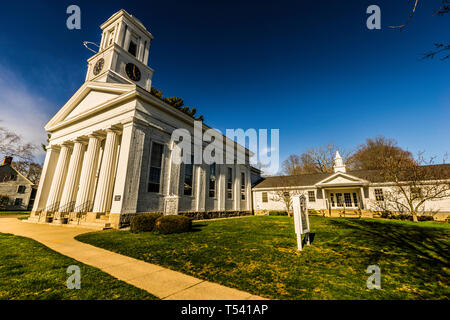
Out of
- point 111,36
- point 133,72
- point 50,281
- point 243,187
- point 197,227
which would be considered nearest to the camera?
point 50,281

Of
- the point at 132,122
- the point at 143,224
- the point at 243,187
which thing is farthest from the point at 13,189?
the point at 143,224

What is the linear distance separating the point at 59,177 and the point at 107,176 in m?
8.14

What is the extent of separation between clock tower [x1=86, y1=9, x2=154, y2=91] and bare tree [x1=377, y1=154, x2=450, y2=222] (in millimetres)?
29720

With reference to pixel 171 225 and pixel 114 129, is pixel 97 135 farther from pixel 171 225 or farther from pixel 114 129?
pixel 171 225

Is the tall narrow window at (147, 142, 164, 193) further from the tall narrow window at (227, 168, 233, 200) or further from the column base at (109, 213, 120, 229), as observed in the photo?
the tall narrow window at (227, 168, 233, 200)

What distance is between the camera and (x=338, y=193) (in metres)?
23.8

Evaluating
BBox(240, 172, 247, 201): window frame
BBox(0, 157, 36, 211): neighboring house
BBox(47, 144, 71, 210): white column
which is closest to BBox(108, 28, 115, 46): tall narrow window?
BBox(47, 144, 71, 210): white column

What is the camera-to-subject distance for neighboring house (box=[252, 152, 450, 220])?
20906 mm

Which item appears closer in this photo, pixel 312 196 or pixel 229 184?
pixel 229 184

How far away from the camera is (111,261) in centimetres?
526

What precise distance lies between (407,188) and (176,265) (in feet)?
83.3

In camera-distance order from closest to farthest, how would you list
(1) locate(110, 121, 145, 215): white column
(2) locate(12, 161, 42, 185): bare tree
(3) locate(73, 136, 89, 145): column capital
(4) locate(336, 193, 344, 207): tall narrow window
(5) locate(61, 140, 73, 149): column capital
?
1. (1) locate(110, 121, 145, 215): white column
2. (3) locate(73, 136, 89, 145): column capital
3. (5) locate(61, 140, 73, 149): column capital
4. (4) locate(336, 193, 344, 207): tall narrow window
5. (2) locate(12, 161, 42, 185): bare tree
